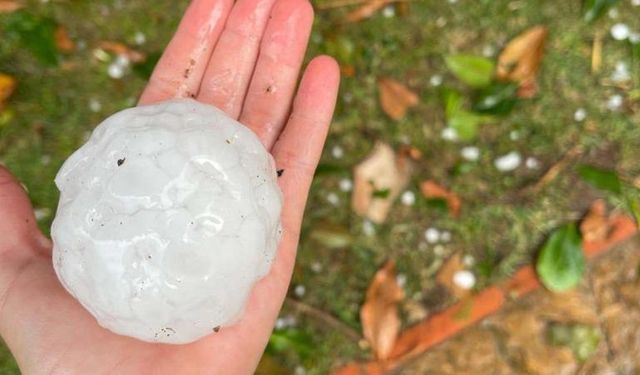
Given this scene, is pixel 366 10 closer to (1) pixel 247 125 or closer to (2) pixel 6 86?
(1) pixel 247 125

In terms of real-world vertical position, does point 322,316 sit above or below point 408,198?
below

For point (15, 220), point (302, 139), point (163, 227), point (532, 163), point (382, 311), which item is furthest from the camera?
point (532, 163)

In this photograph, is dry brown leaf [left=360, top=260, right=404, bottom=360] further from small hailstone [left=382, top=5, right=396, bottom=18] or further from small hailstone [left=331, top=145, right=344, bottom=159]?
small hailstone [left=382, top=5, right=396, bottom=18]

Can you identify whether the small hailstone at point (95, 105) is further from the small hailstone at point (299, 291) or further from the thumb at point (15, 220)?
the small hailstone at point (299, 291)

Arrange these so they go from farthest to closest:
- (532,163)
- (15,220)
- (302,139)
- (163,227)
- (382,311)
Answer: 1. (532,163)
2. (382,311)
3. (302,139)
4. (15,220)
5. (163,227)

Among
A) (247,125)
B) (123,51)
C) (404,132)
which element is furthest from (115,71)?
(404,132)

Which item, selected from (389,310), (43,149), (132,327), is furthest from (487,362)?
(43,149)

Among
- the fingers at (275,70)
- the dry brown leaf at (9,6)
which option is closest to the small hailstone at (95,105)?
the dry brown leaf at (9,6)

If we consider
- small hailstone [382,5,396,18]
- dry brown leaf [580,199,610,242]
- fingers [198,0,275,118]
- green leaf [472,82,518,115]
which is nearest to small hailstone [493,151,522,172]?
green leaf [472,82,518,115]
